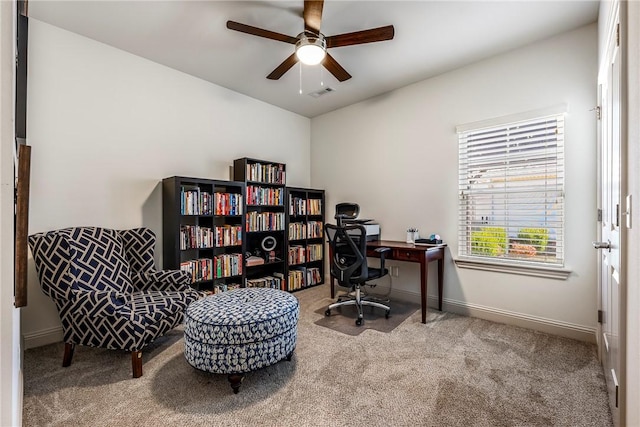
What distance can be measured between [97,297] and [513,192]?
3582 mm

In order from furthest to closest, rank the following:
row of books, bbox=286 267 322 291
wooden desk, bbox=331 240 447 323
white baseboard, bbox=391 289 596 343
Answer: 1. row of books, bbox=286 267 322 291
2. wooden desk, bbox=331 240 447 323
3. white baseboard, bbox=391 289 596 343

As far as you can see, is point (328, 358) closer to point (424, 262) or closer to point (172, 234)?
point (424, 262)

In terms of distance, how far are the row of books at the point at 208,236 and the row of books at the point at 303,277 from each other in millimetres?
1002

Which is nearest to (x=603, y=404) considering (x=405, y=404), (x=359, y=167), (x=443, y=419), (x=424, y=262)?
(x=443, y=419)

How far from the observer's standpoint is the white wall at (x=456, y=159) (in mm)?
2479

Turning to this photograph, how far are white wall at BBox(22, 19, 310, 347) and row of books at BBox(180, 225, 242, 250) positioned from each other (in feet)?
1.19

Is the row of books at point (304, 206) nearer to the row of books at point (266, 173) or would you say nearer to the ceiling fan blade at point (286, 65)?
the row of books at point (266, 173)

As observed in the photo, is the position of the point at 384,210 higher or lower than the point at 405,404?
higher

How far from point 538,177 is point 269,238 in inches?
120

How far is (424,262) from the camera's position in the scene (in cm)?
289

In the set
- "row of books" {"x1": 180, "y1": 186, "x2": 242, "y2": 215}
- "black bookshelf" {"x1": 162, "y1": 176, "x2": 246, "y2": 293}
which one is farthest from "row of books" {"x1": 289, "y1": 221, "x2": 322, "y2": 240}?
"row of books" {"x1": 180, "y1": 186, "x2": 242, "y2": 215}

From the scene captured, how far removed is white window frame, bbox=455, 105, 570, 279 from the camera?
260 cm

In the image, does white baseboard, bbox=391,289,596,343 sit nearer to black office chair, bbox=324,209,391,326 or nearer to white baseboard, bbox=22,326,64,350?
black office chair, bbox=324,209,391,326

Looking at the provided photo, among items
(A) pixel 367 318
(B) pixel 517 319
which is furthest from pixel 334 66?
(B) pixel 517 319
